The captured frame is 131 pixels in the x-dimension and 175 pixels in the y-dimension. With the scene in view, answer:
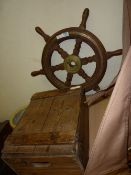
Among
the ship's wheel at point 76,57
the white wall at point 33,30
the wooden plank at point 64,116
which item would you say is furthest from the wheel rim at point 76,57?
the wooden plank at point 64,116

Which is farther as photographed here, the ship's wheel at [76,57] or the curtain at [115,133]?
the ship's wheel at [76,57]

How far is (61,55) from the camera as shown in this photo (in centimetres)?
157

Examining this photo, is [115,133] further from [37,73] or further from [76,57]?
[37,73]

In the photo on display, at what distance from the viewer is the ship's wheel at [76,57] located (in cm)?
144

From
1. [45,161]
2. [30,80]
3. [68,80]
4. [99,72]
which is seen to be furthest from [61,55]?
[45,161]

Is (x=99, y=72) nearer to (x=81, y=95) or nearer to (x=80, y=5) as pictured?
(x=81, y=95)

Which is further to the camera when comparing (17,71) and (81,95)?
(17,71)

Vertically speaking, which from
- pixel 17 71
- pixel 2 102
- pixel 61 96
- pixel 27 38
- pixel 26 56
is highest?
pixel 27 38

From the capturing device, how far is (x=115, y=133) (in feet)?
2.76

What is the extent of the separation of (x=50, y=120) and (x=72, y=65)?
546 mm

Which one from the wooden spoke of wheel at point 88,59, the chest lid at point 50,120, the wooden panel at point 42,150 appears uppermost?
the wooden spoke of wheel at point 88,59

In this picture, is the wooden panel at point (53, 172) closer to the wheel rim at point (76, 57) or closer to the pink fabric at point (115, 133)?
the pink fabric at point (115, 133)

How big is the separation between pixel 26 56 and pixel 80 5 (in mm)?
606

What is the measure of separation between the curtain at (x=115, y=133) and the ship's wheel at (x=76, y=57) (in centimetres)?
63
